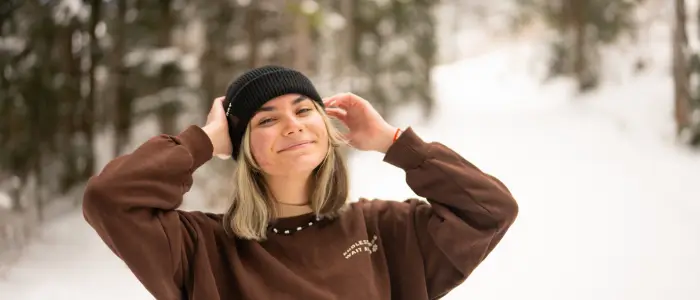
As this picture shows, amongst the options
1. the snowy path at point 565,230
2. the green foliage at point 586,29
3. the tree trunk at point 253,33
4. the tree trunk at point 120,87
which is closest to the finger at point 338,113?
the snowy path at point 565,230

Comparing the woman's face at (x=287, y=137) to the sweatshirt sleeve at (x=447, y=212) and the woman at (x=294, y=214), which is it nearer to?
the woman at (x=294, y=214)

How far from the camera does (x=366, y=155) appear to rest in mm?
5266

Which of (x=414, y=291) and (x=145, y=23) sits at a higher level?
(x=145, y=23)

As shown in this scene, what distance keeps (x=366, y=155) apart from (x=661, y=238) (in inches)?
98.6

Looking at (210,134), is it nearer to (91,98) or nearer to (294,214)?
(294,214)

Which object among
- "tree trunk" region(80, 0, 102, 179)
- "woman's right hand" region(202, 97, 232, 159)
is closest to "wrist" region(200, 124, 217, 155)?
"woman's right hand" region(202, 97, 232, 159)

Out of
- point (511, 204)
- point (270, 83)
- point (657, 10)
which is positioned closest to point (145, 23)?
point (270, 83)

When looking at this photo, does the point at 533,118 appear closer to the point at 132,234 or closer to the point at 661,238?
the point at 661,238

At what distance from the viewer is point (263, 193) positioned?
135cm

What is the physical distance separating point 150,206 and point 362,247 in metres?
0.45

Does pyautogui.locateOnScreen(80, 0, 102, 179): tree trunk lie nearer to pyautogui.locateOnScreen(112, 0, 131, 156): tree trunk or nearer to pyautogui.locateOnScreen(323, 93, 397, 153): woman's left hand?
pyautogui.locateOnScreen(112, 0, 131, 156): tree trunk

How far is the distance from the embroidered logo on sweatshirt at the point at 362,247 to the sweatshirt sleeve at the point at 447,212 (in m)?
0.05

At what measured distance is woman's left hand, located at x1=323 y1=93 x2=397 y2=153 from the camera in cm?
137

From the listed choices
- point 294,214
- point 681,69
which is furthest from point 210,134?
point 681,69
